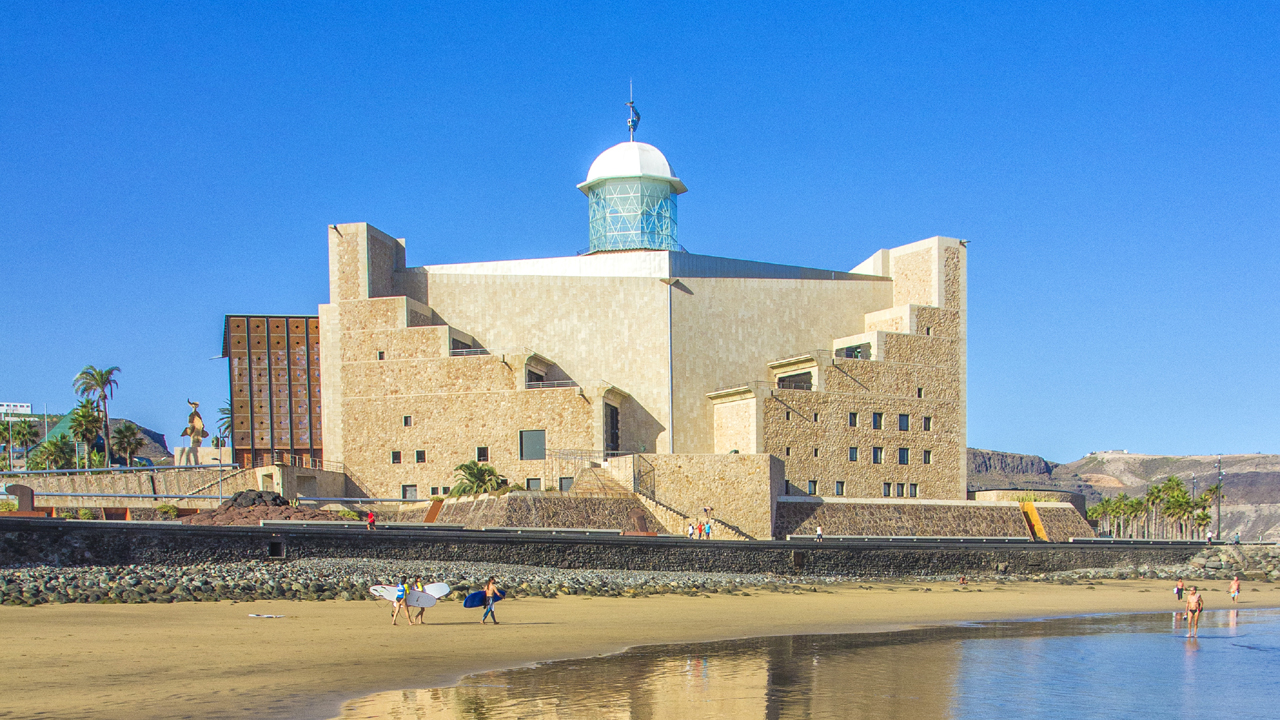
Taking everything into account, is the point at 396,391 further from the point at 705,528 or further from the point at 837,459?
the point at 837,459

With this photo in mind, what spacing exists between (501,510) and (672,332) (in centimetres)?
1448

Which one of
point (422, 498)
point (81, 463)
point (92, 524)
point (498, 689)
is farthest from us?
point (81, 463)

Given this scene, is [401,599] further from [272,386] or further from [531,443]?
[272,386]

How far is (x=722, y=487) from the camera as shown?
147 feet

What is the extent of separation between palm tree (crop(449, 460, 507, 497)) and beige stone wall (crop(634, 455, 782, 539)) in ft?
17.5

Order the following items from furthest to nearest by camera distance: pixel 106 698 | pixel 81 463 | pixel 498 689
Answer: pixel 81 463
pixel 498 689
pixel 106 698

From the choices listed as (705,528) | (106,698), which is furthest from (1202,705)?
(705,528)

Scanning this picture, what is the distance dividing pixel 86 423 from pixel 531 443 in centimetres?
2895

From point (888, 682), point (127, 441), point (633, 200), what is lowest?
point (888, 682)

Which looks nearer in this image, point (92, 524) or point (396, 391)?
point (92, 524)

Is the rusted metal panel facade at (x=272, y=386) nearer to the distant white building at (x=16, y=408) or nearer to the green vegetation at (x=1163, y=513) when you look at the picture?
the green vegetation at (x=1163, y=513)

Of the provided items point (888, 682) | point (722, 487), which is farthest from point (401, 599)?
point (722, 487)

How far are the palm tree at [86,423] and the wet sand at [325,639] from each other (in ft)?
138

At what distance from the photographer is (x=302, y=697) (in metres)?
15.3
